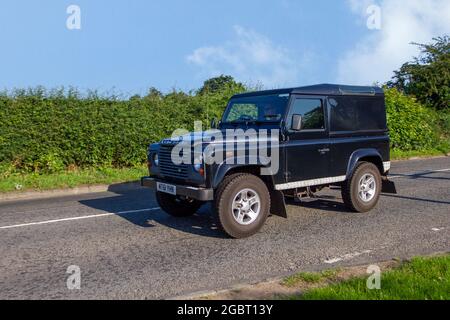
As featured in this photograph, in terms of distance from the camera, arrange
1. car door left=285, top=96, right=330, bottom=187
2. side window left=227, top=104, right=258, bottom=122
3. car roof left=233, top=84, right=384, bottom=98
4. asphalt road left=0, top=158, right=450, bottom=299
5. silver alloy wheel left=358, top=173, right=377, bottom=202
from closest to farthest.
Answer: asphalt road left=0, top=158, right=450, bottom=299, car door left=285, top=96, right=330, bottom=187, car roof left=233, top=84, right=384, bottom=98, side window left=227, top=104, right=258, bottom=122, silver alloy wheel left=358, top=173, right=377, bottom=202

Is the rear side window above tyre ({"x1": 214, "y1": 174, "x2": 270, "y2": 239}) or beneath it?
above

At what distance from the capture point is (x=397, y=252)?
5.38 metres

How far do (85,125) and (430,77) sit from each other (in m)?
20.4

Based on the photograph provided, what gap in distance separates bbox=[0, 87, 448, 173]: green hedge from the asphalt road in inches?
146

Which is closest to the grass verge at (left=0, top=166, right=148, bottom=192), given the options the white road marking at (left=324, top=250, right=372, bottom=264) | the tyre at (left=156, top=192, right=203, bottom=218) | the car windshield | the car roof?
the tyre at (left=156, top=192, right=203, bottom=218)

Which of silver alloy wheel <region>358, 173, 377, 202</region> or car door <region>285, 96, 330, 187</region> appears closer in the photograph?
car door <region>285, 96, 330, 187</region>

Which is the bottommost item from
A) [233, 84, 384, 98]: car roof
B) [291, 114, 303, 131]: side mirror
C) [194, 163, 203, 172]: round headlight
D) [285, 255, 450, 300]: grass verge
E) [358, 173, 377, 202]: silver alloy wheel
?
[285, 255, 450, 300]: grass verge

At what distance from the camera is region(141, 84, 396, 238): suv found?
5980 mm

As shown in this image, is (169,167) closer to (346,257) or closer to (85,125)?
(346,257)

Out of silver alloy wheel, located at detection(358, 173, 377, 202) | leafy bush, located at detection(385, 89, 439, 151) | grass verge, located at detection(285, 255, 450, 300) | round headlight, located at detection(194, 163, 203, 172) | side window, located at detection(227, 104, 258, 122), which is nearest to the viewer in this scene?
grass verge, located at detection(285, 255, 450, 300)

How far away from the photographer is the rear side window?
7.24m

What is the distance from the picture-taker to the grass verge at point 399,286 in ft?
12.5

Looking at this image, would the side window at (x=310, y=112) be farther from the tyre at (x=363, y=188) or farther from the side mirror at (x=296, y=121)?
the tyre at (x=363, y=188)

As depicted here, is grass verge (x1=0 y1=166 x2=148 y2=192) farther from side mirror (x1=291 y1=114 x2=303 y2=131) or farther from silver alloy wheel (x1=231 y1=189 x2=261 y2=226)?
side mirror (x1=291 y1=114 x2=303 y2=131)
